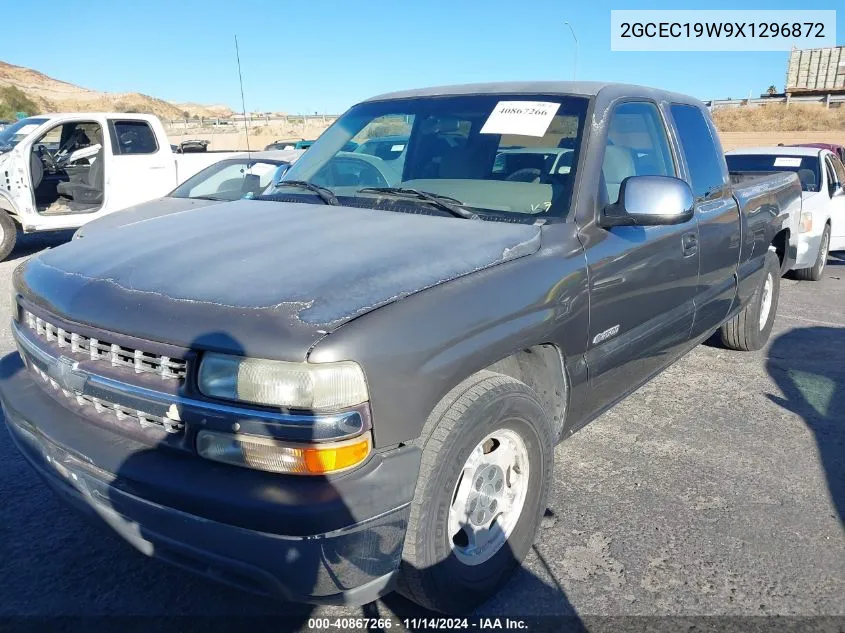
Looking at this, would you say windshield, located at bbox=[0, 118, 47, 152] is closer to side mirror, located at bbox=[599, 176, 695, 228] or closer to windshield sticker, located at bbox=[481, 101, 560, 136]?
windshield sticker, located at bbox=[481, 101, 560, 136]

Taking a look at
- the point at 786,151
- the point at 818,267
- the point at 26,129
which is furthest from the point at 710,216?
the point at 26,129

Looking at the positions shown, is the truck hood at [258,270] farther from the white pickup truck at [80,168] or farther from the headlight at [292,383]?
the white pickup truck at [80,168]

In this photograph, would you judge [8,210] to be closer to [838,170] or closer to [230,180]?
[230,180]

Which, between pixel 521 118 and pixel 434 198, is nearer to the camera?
pixel 434 198

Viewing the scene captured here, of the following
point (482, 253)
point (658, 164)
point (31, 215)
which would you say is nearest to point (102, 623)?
point (482, 253)

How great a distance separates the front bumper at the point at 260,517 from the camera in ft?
6.10

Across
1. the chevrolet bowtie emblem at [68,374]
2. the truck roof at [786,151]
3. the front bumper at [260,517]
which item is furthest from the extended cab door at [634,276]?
the truck roof at [786,151]

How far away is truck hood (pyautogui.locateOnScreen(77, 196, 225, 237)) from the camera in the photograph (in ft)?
24.2

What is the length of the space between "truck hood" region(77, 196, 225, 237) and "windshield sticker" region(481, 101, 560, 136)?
4752 mm

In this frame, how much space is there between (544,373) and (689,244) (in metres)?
1.36

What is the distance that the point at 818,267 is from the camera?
8328 mm

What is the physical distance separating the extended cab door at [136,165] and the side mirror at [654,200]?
895cm

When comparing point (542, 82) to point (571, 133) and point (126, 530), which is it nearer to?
point (571, 133)

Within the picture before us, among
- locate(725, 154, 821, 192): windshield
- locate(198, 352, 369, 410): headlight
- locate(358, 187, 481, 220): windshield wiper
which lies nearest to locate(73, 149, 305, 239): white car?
locate(358, 187, 481, 220): windshield wiper
